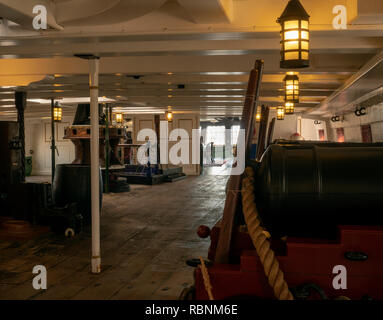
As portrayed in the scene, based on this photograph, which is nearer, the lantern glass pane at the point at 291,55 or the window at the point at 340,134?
the lantern glass pane at the point at 291,55

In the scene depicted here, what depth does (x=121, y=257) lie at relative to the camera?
17.0 ft

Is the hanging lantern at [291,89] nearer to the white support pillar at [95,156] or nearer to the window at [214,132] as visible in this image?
the white support pillar at [95,156]

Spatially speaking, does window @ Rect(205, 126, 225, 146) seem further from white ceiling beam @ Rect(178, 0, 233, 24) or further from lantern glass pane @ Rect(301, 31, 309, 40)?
lantern glass pane @ Rect(301, 31, 309, 40)

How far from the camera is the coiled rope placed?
197 cm

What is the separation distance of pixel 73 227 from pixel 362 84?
566 cm

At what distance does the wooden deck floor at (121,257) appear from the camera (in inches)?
157

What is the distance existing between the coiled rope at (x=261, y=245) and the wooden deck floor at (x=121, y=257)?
75.3 inches

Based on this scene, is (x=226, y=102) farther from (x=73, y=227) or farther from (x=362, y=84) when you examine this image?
(x=73, y=227)

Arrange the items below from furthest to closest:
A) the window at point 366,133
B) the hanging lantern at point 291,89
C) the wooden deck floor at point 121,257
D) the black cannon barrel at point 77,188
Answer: the window at point 366,133
the black cannon barrel at point 77,188
the hanging lantern at point 291,89
the wooden deck floor at point 121,257

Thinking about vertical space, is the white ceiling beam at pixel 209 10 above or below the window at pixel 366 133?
above

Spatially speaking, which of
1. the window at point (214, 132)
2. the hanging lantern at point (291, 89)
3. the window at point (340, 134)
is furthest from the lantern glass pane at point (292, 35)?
the window at point (214, 132)

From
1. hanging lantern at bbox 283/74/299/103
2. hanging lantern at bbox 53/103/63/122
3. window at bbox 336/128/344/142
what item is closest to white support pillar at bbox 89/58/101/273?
hanging lantern at bbox 283/74/299/103

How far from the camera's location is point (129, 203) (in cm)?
978
